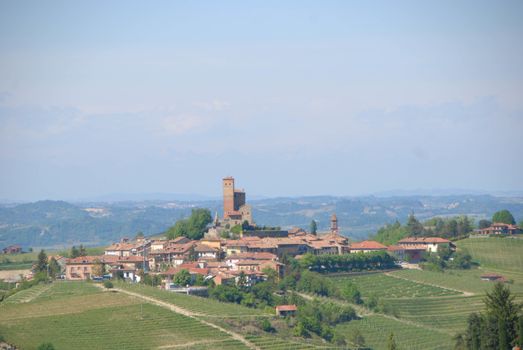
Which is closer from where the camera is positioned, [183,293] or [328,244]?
[183,293]

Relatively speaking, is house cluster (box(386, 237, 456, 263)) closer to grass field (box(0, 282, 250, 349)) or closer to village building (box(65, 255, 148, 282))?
village building (box(65, 255, 148, 282))

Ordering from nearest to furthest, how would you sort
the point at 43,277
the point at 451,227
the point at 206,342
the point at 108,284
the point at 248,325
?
the point at 206,342
the point at 248,325
the point at 108,284
the point at 43,277
the point at 451,227

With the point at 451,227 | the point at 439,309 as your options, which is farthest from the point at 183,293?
the point at 451,227

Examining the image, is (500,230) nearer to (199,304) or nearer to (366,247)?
(366,247)

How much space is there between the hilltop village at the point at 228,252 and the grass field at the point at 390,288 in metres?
4.15

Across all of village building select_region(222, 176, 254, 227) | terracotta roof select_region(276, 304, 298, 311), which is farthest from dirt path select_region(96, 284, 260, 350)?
village building select_region(222, 176, 254, 227)

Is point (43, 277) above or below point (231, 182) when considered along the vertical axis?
below

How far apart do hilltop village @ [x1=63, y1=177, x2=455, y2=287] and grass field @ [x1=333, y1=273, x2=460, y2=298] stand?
4.15m

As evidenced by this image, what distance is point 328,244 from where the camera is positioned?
84.9 metres

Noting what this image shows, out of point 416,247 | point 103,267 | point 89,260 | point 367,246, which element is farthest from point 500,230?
point 103,267

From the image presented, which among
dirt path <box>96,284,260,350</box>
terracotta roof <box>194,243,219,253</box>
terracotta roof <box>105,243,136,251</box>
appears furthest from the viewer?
terracotta roof <box>105,243,136,251</box>

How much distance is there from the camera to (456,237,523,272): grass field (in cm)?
8844

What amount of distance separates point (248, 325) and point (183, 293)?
787 centimetres

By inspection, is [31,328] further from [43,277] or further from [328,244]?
[328,244]
